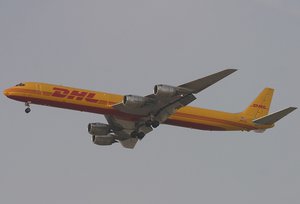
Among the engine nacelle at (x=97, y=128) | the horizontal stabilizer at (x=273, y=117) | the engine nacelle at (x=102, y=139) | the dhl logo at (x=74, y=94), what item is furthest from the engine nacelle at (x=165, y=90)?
the engine nacelle at (x=102, y=139)

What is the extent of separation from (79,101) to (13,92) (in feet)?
19.6

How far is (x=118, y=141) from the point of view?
242 ft

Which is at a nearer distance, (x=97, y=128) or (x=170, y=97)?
(x=170, y=97)

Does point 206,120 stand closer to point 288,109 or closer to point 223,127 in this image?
point 223,127

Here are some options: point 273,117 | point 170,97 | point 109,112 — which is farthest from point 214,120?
point 109,112

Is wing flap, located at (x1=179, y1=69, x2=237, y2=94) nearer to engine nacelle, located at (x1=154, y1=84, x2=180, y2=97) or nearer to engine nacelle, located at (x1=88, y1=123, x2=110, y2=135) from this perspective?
engine nacelle, located at (x1=154, y1=84, x2=180, y2=97)

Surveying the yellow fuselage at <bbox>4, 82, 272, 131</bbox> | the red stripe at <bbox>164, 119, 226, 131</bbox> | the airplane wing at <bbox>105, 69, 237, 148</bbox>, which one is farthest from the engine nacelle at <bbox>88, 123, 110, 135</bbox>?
the red stripe at <bbox>164, 119, 226, 131</bbox>

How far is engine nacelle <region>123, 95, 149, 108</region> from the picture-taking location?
205 feet

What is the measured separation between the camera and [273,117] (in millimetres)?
A: 69188

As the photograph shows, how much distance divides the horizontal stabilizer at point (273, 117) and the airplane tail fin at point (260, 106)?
7.11 ft

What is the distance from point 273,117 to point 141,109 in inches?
545

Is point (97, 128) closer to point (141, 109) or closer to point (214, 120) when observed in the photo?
point (141, 109)

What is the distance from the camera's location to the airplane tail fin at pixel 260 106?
73625 millimetres

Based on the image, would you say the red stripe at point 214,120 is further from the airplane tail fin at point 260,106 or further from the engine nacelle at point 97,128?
the engine nacelle at point 97,128
